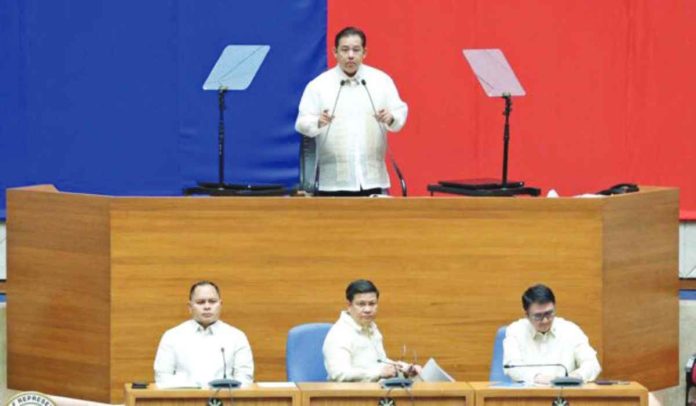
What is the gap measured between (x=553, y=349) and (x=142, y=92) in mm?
3751

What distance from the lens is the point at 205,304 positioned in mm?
7852

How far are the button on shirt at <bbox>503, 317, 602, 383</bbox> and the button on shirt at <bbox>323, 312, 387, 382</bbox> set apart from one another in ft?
2.00

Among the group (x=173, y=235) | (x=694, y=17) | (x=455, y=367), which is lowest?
(x=455, y=367)

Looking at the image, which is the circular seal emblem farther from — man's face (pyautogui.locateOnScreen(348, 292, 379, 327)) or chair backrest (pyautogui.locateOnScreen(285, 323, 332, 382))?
man's face (pyautogui.locateOnScreen(348, 292, 379, 327))

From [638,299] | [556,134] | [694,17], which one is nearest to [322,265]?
[638,299]

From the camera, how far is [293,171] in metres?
10.6

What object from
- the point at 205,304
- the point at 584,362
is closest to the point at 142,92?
the point at 205,304

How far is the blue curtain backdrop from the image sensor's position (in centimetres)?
1053

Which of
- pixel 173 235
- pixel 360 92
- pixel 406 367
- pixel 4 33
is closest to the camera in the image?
pixel 406 367

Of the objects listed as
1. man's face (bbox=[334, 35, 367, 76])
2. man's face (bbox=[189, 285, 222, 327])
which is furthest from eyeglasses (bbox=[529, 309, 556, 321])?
man's face (bbox=[334, 35, 367, 76])

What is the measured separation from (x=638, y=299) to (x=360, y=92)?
1887 mm

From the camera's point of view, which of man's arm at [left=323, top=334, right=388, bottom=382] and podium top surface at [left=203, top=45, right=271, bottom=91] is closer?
man's arm at [left=323, top=334, right=388, bottom=382]

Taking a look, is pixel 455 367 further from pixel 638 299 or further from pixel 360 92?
pixel 360 92

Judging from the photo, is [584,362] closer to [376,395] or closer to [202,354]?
[376,395]
